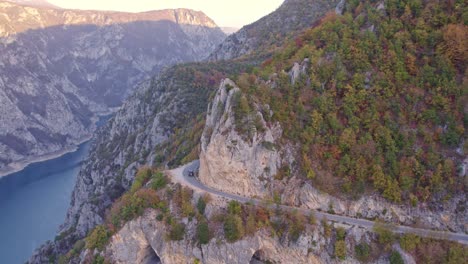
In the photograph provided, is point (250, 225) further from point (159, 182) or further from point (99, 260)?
point (99, 260)

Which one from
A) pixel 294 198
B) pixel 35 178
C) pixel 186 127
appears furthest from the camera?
pixel 35 178

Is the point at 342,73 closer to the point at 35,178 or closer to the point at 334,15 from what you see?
the point at 334,15

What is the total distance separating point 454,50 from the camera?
39.6 m

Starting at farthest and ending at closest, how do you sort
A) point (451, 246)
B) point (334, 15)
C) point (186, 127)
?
point (186, 127), point (334, 15), point (451, 246)

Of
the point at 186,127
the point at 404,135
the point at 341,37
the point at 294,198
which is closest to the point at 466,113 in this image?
the point at 404,135

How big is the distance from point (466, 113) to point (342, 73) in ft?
41.9

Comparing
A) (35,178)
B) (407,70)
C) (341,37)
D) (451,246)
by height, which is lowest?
(35,178)

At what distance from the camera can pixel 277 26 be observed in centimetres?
10831

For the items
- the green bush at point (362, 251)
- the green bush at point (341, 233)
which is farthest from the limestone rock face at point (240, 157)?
the green bush at point (362, 251)

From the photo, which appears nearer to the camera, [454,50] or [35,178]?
[454,50]

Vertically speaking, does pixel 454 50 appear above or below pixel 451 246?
above

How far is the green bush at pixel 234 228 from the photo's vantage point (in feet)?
125

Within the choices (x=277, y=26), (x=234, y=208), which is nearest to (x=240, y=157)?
(x=234, y=208)

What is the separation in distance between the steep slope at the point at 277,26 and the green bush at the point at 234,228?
190 ft
